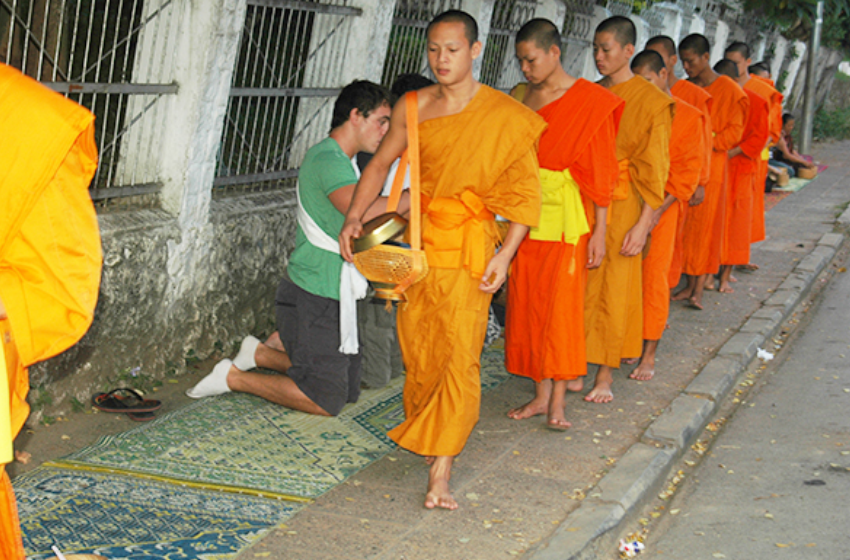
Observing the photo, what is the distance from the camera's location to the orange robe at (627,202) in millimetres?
5527

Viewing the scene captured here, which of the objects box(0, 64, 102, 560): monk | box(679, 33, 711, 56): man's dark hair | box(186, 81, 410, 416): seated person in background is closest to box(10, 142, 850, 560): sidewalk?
box(186, 81, 410, 416): seated person in background

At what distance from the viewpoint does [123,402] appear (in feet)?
16.4

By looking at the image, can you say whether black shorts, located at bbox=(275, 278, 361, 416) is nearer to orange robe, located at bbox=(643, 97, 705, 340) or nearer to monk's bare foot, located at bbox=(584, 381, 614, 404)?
monk's bare foot, located at bbox=(584, 381, 614, 404)

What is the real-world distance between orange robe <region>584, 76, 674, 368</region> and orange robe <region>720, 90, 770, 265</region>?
3318 mm

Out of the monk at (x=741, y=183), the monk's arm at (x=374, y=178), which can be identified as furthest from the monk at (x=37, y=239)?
the monk at (x=741, y=183)

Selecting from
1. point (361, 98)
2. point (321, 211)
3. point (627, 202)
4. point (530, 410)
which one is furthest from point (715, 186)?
point (321, 211)

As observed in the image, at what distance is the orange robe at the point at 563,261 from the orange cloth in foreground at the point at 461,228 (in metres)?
0.80

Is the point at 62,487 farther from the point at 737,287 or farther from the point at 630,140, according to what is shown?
the point at 737,287

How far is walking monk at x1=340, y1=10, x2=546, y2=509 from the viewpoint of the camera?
4133mm

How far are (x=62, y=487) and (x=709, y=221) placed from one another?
19.1 ft

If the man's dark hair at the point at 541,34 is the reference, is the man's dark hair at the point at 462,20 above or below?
below

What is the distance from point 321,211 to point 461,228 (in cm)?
112

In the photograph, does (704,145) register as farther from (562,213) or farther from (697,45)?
(562,213)

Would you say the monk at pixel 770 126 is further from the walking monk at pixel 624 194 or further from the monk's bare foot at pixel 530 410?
the monk's bare foot at pixel 530 410
